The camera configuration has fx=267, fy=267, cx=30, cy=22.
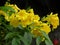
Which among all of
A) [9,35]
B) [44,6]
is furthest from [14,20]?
[44,6]

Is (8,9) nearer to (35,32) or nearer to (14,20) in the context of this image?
(14,20)

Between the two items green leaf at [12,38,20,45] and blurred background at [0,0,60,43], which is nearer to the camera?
green leaf at [12,38,20,45]

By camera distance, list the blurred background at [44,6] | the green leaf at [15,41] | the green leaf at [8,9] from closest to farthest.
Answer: the green leaf at [15,41]
the green leaf at [8,9]
the blurred background at [44,6]

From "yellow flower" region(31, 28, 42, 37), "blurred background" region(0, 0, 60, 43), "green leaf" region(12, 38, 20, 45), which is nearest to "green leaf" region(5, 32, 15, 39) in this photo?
"green leaf" region(12, 38, 20, 45)


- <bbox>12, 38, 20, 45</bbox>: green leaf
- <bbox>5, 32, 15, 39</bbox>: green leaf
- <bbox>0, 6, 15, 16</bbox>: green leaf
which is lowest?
<bbox>12, 38, 20, 45</bbox>: green leaf

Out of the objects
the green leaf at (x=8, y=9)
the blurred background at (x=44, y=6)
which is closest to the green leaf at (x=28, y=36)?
the green leaf at (x=8, y=9)

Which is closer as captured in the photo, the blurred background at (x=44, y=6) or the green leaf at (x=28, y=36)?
the green leaf at (x=28, y=36)

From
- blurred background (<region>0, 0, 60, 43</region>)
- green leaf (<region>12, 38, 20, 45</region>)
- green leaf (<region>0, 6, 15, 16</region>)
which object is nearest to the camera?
green leaf (<region>12, 38, 20, 45</region>)

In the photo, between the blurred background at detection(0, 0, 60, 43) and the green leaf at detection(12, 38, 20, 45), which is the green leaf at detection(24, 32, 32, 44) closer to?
the green leaf at detection(12, 38, 20, 45)

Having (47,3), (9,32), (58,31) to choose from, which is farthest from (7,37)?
(58,31)

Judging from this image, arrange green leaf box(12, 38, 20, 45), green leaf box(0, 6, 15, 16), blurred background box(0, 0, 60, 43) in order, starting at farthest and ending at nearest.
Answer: blurred background box(0, 0, 60, 43), green leaf box(0, 6, 15, 16), green leaf box(12, 38, 20, 45)

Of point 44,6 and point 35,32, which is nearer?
point 35,32

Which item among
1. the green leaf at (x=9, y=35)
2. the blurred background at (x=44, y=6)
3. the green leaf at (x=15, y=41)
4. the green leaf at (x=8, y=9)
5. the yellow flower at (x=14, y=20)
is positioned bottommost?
the blurred background at (x=44, y=6)

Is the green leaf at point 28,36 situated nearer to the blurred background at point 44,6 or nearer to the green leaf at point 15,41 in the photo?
the green leaf at point 15,41
